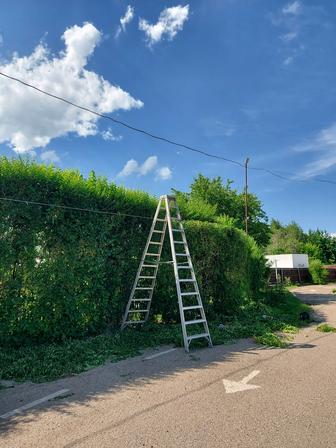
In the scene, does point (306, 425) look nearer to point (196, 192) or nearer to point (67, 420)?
point (67, 420)

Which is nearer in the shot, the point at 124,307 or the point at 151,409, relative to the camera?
the point at 151,409

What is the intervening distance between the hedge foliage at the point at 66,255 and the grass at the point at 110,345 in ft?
1.52

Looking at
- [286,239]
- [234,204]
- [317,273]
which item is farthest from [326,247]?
[234,204]

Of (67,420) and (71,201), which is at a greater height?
(71,201)

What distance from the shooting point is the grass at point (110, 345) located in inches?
216

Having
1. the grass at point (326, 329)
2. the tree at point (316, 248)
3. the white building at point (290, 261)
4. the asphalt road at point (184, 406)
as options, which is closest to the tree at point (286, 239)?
the tree at point (316, 248)

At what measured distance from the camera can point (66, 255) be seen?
711 cm

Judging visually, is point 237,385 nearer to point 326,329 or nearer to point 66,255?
point 66,255

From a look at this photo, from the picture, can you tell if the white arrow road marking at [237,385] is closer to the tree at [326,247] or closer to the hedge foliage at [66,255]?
the hedge foliage at [66,255]

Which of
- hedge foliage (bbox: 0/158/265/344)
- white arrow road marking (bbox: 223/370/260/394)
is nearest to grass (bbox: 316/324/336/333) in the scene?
hedge foliage (bbox: 0/158/265/344)

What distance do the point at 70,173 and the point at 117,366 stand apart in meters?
4.01

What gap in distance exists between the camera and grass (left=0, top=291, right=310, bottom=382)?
548 centimetres

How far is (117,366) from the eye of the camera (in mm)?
5875

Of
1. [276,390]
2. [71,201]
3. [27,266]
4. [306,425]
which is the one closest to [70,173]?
[71,201]
